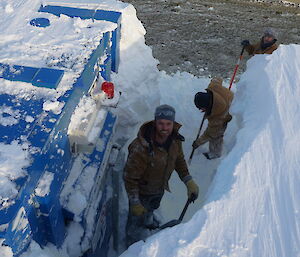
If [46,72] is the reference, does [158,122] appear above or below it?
below

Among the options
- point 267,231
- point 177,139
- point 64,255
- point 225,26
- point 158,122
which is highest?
point 267,231

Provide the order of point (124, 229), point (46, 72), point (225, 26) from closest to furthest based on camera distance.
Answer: point (46, 72) → point (124, 229) → point (225, 26)

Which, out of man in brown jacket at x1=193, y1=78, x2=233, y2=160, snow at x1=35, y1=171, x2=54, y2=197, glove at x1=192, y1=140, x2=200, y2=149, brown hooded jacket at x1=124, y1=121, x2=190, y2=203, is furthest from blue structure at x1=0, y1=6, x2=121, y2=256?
glove at x1=192, y1=140, x2=200, y2=149

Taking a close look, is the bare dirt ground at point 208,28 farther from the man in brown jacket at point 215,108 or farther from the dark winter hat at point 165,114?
the dark winter hat at point 165,114

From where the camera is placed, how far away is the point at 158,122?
338cm

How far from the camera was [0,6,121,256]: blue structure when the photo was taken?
235cm

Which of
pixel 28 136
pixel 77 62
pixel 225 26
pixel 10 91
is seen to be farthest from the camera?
pixel 225 26

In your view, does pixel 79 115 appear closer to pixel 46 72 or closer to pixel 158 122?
pixel 46 72

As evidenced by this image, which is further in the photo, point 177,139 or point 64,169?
point 177,139

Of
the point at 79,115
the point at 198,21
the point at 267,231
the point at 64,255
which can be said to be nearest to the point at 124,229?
the point at 64,255

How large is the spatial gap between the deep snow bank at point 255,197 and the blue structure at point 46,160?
70 centimetres

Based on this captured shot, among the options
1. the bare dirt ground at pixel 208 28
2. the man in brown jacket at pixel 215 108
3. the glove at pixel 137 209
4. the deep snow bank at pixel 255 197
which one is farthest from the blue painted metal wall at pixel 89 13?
the bare dirt ground at pixel 208 28

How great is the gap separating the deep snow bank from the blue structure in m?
0.70

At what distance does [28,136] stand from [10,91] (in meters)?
0.59
